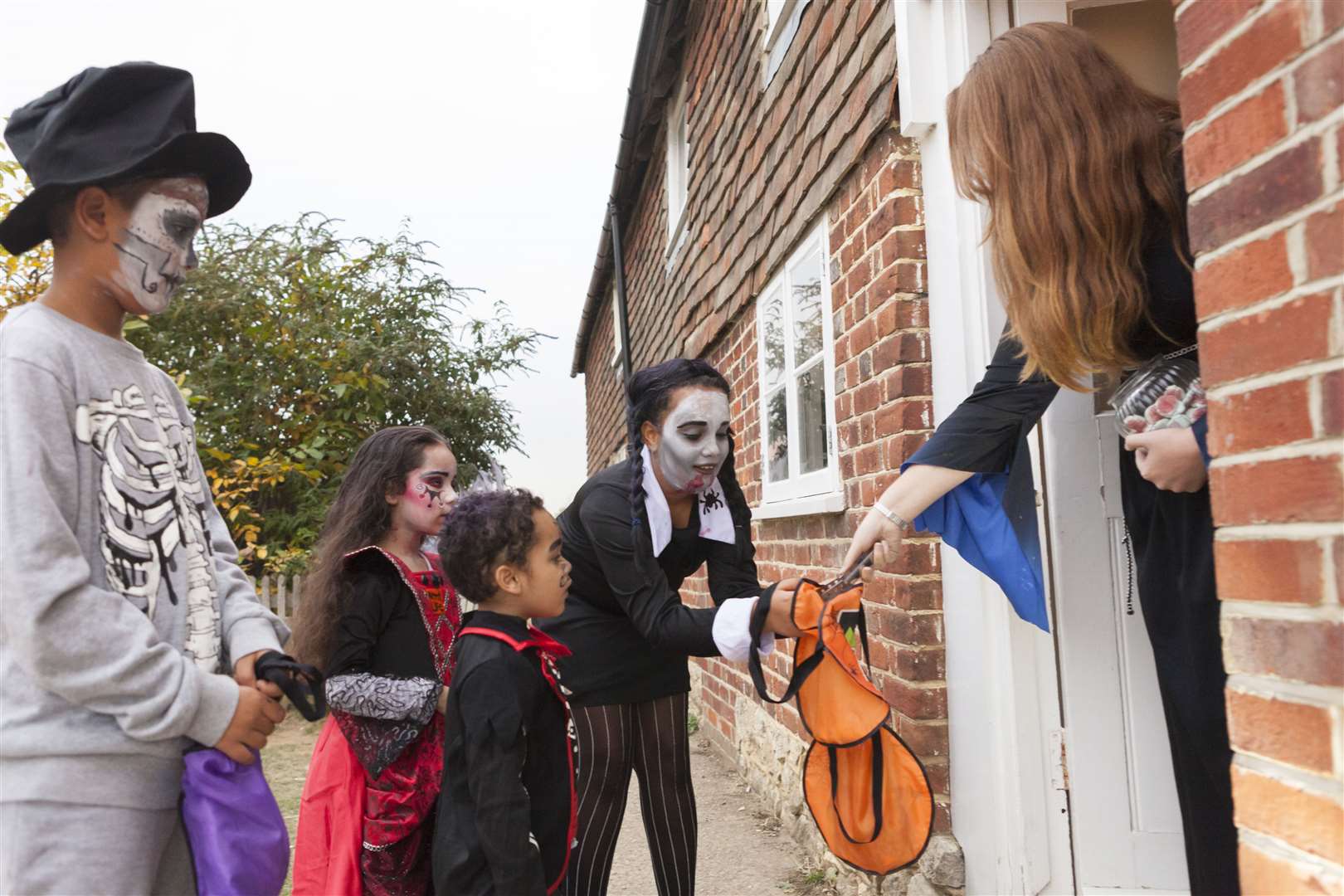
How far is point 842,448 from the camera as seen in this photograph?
12.6 ft

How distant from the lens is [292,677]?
180 centimetres

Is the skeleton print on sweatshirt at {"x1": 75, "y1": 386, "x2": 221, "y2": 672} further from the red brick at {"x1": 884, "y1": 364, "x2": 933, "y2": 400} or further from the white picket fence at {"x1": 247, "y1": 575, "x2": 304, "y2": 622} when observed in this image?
the white picket fence at {"x1": 247, "y1": 575, "x2": 304, "y2": 622}

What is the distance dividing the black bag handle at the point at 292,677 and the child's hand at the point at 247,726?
0.04 metres

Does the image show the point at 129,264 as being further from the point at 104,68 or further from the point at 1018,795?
the point at 1018,795

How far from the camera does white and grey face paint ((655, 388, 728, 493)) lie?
284 cm

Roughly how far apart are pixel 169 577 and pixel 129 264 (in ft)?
1.87

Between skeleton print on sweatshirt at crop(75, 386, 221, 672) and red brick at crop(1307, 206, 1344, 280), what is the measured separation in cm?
186

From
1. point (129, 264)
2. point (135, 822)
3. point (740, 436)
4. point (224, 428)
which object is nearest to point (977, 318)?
point (129, 264)

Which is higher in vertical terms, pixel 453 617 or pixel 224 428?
pixel 224 428

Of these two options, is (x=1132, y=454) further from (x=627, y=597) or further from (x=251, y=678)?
(x=251, y=678)

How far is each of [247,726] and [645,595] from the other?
1.23 meters

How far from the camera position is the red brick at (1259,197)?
126cm

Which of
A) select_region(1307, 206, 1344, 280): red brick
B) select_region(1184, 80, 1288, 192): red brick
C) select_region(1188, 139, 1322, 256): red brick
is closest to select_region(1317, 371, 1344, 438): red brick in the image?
select_region(1307, 206, 1344, 280): red brick

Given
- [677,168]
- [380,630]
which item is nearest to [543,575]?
[380,630]
